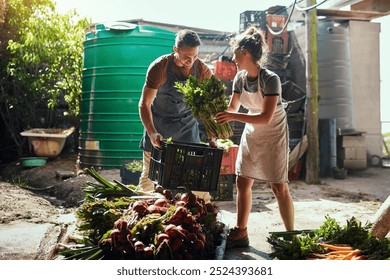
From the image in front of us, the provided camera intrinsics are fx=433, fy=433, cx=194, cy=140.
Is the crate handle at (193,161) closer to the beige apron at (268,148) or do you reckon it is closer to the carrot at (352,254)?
the beige apron at (268,148)

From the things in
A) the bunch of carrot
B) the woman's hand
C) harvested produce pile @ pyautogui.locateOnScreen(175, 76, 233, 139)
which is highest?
harvested produce pile @ pyautogui.locateOnScreen(175, 76, 233, 139)

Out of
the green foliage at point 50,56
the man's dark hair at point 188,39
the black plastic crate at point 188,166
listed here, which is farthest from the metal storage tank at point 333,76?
the black plastic crate at point 188,166

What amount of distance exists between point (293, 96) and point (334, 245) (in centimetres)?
453

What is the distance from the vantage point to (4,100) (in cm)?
605

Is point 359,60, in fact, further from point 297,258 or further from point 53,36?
point 297,258

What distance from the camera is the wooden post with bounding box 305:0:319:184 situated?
599 cm

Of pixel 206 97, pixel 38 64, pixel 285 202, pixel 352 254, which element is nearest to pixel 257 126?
pixel 206 97

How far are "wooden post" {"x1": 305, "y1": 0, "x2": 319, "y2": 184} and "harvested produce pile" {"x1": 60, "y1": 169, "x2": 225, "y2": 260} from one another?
3664 mm

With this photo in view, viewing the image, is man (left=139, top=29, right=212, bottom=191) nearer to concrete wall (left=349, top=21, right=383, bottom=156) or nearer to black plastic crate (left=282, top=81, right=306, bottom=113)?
black plastic crate (left=282, top=81, right=306, bottom=113)

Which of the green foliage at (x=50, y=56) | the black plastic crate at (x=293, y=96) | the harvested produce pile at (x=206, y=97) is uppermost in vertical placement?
the green foliage at (x=50, y=56)

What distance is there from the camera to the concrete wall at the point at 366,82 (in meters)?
7.52

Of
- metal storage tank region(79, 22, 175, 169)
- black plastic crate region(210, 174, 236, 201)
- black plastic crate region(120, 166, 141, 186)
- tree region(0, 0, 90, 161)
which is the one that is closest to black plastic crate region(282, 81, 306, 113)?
metal storage tank region(79, 22, 175, 169)

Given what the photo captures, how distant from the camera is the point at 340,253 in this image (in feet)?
7.43

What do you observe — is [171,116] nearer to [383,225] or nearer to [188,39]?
[188,39]
